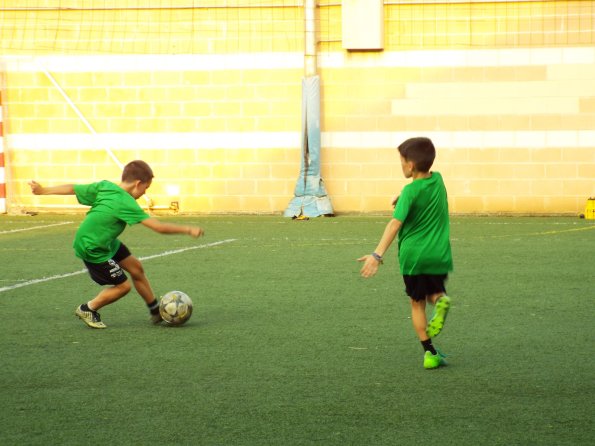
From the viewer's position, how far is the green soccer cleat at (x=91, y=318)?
308 inches

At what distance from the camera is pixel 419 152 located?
20.6 ft

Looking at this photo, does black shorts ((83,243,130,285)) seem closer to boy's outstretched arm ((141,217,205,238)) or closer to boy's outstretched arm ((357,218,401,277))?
boy's outstretched arm ((141,217,205,238))

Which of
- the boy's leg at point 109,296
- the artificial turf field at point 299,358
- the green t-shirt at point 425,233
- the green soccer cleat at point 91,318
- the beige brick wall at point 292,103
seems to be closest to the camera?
the artificial turf field at point 299,358

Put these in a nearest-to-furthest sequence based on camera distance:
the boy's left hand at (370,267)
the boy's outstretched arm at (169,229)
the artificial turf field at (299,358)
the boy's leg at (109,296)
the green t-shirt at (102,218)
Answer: the artificial turf field at (299,358), the boy's left hand at (370,267), the boy's outstretched arm at (169,229), the green t-shirt at (102,218), the boy's leg at (109,296)

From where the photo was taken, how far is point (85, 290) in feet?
32.3

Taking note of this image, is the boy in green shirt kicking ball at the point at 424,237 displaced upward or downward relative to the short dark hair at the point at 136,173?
downward

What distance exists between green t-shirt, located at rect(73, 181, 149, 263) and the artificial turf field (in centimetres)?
56

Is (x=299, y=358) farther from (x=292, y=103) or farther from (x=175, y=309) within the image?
(x=292, y=103)

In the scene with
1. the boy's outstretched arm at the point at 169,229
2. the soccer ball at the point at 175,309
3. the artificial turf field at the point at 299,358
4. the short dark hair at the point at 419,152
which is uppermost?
the short dark hair at the point at 419,152

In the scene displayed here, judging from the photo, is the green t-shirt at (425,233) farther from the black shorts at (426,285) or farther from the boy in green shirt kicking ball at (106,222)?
the boy in green shirt kicking ball at (106,222)

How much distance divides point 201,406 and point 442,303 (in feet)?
5.11

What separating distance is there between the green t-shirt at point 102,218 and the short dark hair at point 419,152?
2154 millimetres

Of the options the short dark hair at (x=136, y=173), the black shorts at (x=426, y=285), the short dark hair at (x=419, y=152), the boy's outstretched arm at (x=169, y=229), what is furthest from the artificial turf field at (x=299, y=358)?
the short dark hair at (x=419, y=152)

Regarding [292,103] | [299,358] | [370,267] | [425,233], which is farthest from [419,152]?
[292,103]
